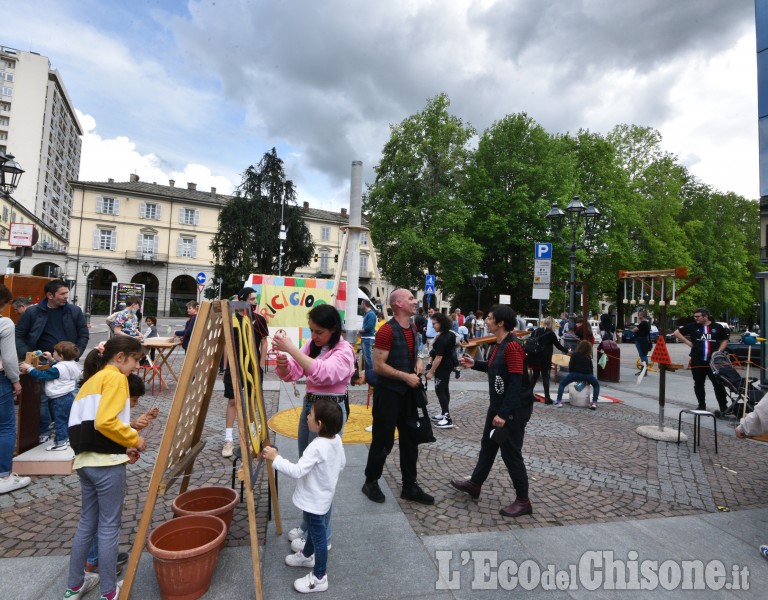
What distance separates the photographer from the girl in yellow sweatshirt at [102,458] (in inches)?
92.6

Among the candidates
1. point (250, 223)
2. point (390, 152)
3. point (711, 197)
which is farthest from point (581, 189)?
point (250, 223)

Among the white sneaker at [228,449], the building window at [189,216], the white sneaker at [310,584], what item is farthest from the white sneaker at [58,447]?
the building window at [189,216]

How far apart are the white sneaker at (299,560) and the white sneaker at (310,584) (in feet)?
0.69

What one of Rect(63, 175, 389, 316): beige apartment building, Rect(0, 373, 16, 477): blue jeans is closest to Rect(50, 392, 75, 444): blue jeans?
Rect(0, 373, 16, 477): blue jeans

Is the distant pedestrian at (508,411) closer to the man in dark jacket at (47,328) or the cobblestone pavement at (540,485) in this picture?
the cobblestone pavement at (540,485)

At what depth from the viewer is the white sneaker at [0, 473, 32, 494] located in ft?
12.3

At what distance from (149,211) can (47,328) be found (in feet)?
154

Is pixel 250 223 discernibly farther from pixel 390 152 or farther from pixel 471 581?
pixel 471 581

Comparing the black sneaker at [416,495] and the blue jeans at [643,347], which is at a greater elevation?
the blue jeans at [643,347]

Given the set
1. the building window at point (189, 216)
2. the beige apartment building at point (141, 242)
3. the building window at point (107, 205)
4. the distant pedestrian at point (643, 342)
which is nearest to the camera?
the distant pedestrian at point (643, 342)

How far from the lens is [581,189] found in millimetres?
27500

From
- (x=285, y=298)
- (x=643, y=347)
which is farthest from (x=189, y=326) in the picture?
(x=643, y=347)

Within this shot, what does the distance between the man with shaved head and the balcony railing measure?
155 feet

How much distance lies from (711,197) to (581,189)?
16321 mm
